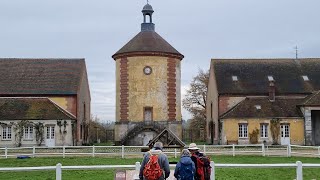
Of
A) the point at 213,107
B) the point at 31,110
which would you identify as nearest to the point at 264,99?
the point at 213,107

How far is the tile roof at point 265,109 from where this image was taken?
41.1 m

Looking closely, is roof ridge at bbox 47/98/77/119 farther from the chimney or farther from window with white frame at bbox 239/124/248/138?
the chimney

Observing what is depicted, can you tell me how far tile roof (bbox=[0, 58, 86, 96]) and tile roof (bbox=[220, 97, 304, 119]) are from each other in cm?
1355

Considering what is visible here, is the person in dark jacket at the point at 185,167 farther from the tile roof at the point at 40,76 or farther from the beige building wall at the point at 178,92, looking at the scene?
the tile roof at the point at 40,76

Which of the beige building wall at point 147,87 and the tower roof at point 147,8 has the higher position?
the tower roof at point 147,8

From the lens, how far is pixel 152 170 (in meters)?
11.1

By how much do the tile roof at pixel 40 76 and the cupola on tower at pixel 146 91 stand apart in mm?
4312

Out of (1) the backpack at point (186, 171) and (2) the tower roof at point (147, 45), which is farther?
(2) the tower roof at point (147, 45)

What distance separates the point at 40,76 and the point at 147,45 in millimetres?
9880

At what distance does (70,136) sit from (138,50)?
29.8 feet

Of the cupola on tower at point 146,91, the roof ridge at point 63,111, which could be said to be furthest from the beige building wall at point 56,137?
the cupola on tower at point 146,91

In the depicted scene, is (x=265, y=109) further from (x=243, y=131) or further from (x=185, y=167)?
(x=185, y=167)

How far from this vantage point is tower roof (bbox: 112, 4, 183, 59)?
42031mm

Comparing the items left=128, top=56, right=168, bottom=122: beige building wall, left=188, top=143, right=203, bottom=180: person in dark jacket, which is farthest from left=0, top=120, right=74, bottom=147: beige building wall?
left=188, top=143, right=203, bottom=180: person in dark jacket
